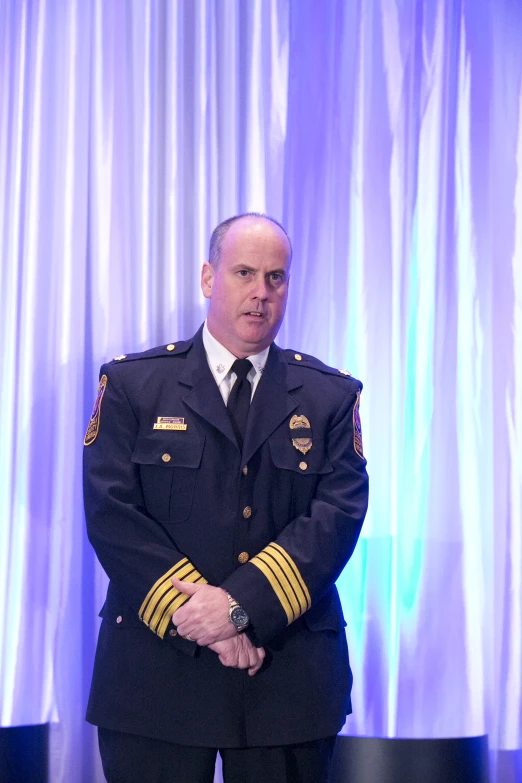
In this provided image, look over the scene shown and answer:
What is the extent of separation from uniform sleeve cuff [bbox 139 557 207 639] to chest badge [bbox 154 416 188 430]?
12.4 inches

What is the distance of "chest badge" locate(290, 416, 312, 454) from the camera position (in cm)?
197

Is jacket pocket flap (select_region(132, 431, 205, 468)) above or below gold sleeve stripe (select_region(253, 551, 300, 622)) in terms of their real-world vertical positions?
above

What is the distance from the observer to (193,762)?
6.05 feet

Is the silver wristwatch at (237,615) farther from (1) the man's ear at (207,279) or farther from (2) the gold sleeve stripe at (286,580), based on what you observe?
(1) the man's ear at (207,279)

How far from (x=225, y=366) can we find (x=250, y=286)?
0.20 metres

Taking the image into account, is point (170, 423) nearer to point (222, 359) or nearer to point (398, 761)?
point (222, 359)

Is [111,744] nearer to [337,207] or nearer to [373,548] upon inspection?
[373,548]

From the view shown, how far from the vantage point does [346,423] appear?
2.04 m

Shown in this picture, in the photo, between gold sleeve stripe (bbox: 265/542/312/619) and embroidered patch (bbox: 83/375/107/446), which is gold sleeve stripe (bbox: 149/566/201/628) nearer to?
gold sleeve stripe (bbox: 265/542/312/619)

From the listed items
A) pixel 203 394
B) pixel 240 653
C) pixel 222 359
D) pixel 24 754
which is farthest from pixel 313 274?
pixel 24 754

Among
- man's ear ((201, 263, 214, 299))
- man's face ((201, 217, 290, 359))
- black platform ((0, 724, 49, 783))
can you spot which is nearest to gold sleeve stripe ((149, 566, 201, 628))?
man's face ((201, 217, 290, 359))

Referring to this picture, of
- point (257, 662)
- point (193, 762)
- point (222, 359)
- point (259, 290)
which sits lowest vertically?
point (193, 762)

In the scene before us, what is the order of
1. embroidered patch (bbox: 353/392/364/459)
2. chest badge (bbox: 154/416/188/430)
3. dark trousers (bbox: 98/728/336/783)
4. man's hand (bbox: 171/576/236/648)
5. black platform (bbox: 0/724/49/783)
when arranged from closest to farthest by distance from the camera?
1. man's hand (bbox: 171/576/236/648)
2. dark trousers (bbox: 98/728/336/783)
3. chest badge (bbox: 154/416/188/430)
4. embroidered patch (bbox: 353/392/364/459)
5. black platform (bbox: 0/724/49/783)

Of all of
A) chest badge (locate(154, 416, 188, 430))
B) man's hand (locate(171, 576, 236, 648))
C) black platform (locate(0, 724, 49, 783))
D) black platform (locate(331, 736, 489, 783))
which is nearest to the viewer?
man's hand (locate(171, 576, 236, 648))
